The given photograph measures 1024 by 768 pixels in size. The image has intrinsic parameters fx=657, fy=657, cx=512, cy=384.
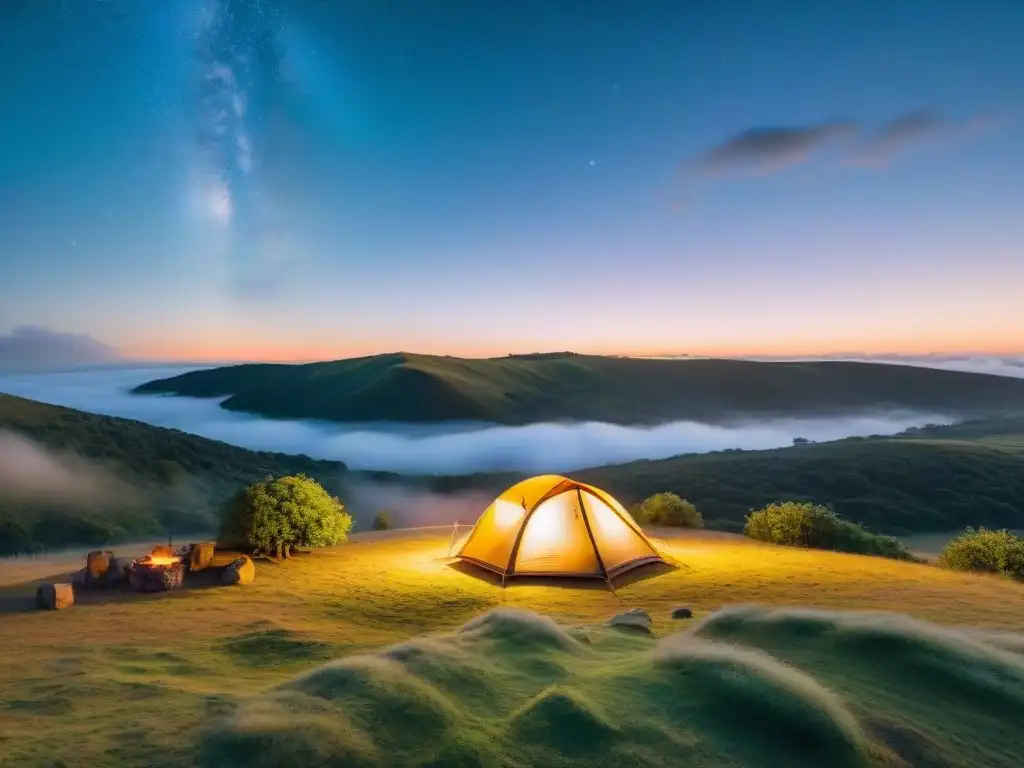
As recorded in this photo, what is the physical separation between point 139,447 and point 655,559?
37016 mm

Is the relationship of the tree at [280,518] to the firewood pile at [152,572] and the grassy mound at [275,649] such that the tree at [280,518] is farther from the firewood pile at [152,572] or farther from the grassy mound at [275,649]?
the grassy mound at [275,649]

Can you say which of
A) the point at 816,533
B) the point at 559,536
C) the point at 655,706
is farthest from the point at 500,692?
the point at 816,533

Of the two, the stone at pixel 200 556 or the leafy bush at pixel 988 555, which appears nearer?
the stone at pixel 200 556

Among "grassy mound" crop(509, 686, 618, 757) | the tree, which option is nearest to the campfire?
the tree

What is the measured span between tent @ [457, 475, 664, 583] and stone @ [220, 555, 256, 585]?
17.7ft

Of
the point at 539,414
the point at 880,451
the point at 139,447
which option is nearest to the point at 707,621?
the point at 139,447

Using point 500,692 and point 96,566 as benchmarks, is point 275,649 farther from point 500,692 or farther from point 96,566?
point 96,566

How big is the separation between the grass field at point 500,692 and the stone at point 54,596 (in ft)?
1.75

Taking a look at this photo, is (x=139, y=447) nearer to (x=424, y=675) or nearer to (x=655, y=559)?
(x=655, y=559)

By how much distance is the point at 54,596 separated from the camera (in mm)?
12664

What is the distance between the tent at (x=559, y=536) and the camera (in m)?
15.8

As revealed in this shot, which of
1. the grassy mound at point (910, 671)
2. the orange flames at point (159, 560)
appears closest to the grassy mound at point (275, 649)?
the orange flames at point (159, 560)

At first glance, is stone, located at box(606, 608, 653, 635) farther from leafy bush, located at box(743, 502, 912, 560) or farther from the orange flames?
leafy bush, located at box(743, 502, 912, 560)

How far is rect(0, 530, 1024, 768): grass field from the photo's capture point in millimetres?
5676
